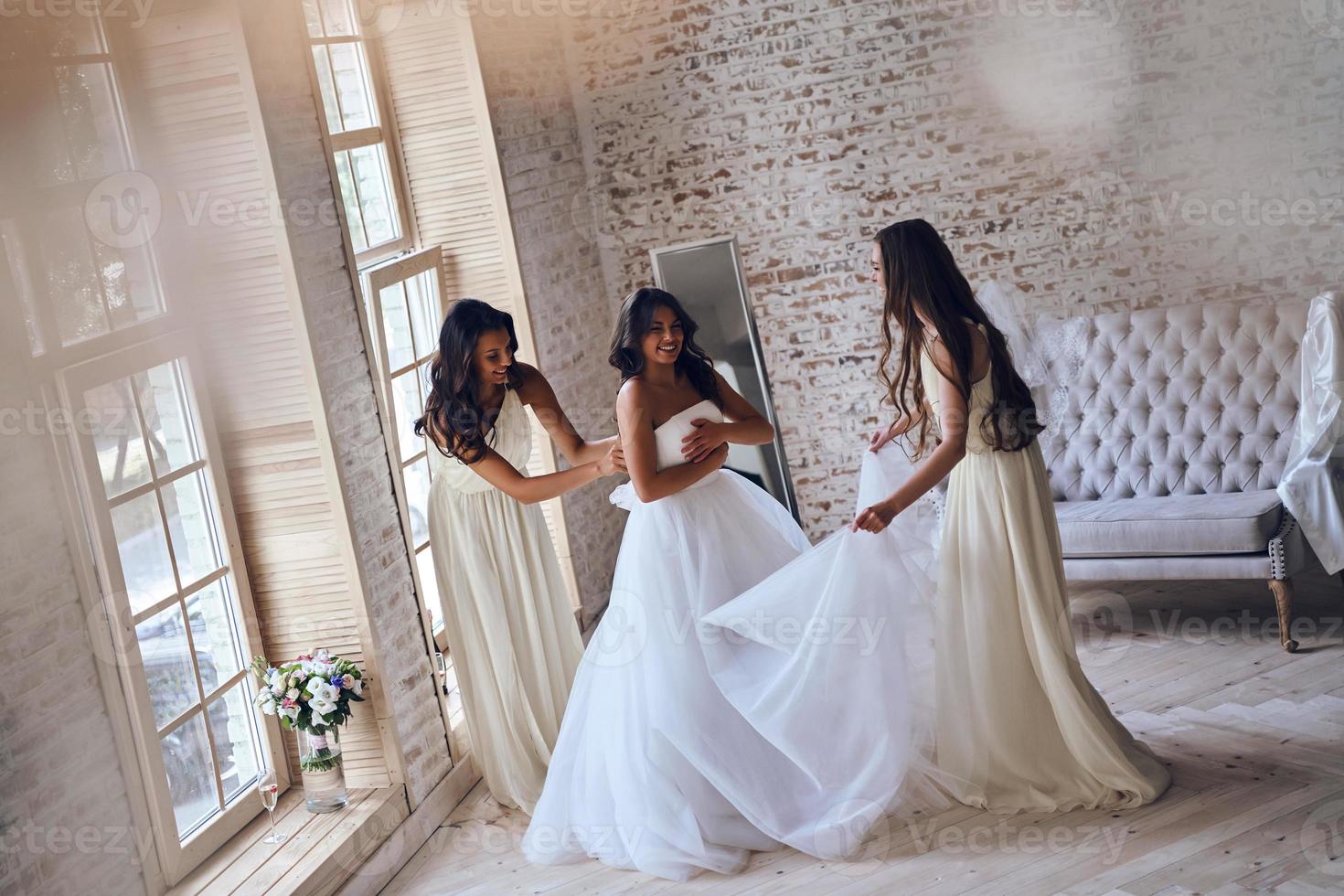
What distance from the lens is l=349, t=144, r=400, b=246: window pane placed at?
5531 millimetres

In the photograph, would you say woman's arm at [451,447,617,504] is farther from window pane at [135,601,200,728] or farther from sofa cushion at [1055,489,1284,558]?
sofa cushion at [1055,489,1284,558]

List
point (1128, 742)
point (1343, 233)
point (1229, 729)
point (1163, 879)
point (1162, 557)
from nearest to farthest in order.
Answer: point (1163, 879) < point (1128, 742) < point (1229, 729) < point (1162, 557) < point (1343, 233)

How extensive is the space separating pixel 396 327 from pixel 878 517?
2515 millimetres

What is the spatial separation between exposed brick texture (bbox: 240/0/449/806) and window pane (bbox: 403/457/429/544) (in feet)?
2.29

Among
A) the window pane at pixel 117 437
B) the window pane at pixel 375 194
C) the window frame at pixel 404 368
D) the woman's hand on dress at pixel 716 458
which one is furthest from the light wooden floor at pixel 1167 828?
the window pane at pixel 375 194

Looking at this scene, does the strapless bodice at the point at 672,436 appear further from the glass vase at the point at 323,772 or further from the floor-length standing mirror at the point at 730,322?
the floor-length standing mirror at the point at 730,322

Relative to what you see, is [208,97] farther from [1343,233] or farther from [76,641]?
[1343,233]

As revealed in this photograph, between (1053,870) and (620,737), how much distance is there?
1.41m

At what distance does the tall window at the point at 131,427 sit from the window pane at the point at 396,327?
3.68 ft

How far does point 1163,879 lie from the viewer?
3508 mm

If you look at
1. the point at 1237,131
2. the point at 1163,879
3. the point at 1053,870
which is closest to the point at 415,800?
the point at 1053,870

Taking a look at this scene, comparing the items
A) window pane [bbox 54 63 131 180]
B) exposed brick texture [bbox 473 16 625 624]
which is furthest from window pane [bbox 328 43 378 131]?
window pane [bbox 54 63 131 180]

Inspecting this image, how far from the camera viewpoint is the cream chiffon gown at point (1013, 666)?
3961 millimetres

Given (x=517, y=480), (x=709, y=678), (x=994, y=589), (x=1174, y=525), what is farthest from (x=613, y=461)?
(x=1174, y=525)
